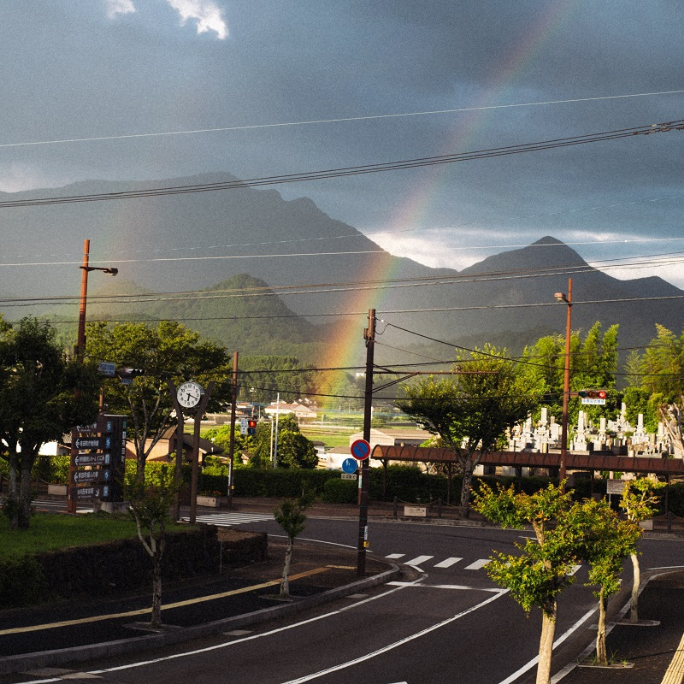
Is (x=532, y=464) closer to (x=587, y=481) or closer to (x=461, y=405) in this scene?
(x=587, y=481)

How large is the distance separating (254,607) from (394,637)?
14.1ft

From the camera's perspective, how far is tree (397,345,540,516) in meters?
55.4

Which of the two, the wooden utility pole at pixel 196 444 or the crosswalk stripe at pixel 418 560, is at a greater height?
the wooden utility pole at pixel 196 444

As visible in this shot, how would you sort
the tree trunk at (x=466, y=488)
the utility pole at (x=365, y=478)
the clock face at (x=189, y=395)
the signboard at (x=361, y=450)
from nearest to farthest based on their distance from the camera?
the utility pole at (x=365, y=478), the signboard at (x=361, y=450), the clock face at (x=189, y=395), the tree trunk at (x=466, y=488)

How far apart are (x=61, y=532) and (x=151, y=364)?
37570 mm

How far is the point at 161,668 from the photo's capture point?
55.8 feet

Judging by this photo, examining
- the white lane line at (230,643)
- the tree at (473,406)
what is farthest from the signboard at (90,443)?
the tree at (473,406)

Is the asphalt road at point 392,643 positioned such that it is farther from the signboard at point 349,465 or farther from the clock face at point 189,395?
the clock face at point 189,395

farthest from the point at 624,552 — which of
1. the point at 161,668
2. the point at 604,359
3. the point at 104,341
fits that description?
the point at 604,359

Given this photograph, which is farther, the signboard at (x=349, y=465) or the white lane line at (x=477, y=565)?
the white lane line at (x=477, y=565)

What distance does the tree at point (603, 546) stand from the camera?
1625 centimetres

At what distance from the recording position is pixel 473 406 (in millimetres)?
55219

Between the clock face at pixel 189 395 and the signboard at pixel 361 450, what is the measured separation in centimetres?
646

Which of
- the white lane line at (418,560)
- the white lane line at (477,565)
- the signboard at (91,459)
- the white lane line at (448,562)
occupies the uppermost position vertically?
the signboard at (91,459)
